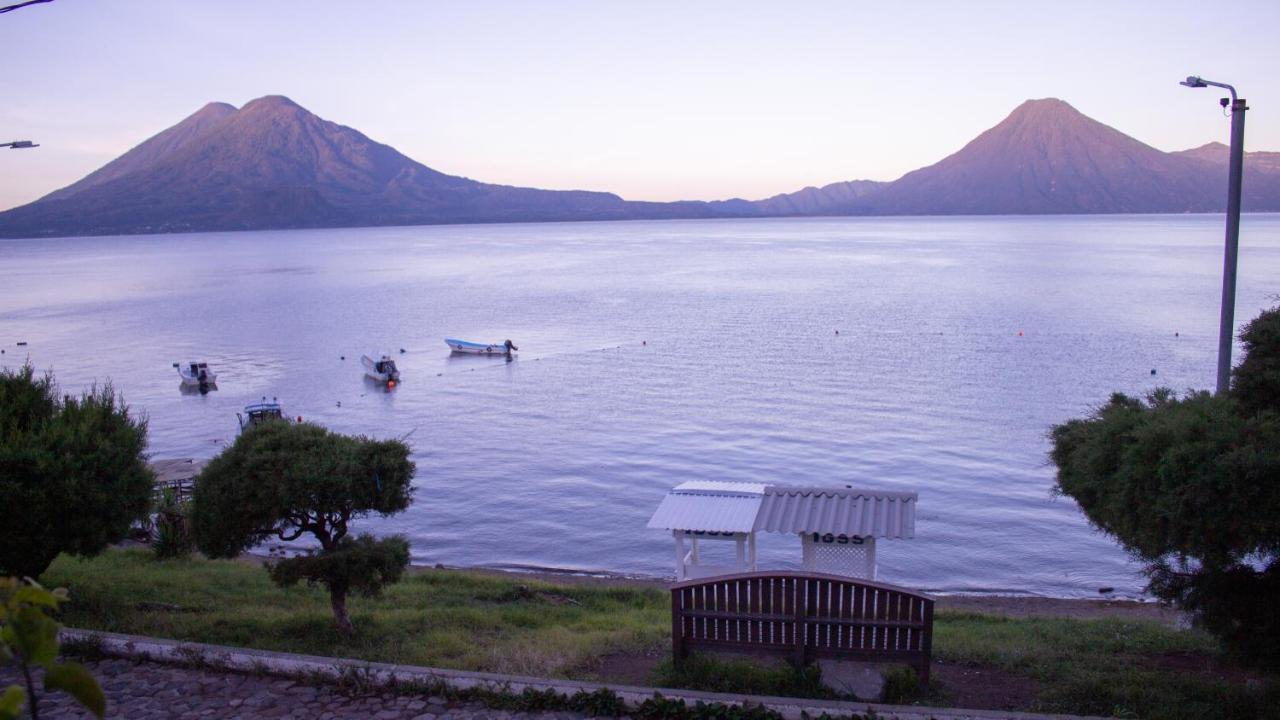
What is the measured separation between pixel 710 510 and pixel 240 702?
21.4ft

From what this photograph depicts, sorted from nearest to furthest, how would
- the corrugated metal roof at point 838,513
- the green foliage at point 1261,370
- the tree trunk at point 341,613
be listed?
1. the green foliage at point 1261,370
2. the tree trunk at point 341,613
3. the corrugated metal roof at point 838,513

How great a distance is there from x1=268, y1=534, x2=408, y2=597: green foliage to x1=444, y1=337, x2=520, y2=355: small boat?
143ft

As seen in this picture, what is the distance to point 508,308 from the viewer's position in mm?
80250

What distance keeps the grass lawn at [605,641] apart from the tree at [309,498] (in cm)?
64

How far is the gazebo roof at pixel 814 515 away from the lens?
10.4 meters

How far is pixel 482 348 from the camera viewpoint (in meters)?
54.8

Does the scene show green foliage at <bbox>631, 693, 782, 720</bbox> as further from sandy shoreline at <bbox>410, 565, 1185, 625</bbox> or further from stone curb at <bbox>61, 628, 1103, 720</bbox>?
sandy shoreline at <bbox>410, 565, 1185, 625</bbox>

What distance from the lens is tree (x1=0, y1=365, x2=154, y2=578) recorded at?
9.05 metres

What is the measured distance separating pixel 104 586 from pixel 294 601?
7.46ft

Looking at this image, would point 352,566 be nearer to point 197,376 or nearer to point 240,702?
point 240,702

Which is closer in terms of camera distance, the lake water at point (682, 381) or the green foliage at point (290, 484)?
the green foliage at point (290, 484)

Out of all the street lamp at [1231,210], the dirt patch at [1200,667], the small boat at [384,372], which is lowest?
the small boat at [384,372]

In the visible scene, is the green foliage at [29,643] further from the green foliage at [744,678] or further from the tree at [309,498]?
the tree at [309,498]

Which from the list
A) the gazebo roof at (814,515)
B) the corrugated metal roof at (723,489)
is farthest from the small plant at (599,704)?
the corrugated metal roof at (723,489)
